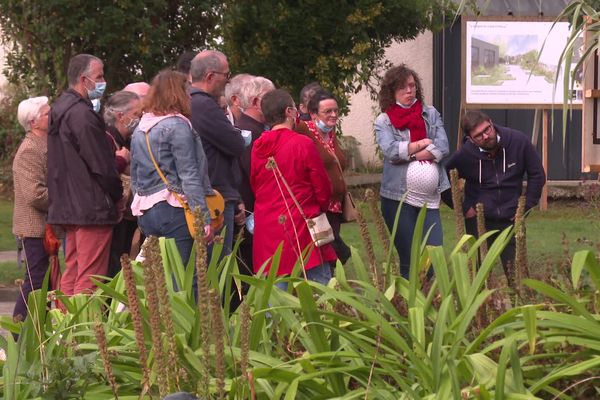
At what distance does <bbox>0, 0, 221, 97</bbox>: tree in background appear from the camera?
14.9 m

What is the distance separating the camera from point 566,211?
65.3 feet

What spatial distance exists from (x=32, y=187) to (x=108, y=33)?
680cm

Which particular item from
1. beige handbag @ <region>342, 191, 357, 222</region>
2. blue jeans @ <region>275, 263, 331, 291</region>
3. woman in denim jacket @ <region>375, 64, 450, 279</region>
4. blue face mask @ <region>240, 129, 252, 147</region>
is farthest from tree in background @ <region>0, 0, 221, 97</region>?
blue jeans @ <region>275, 263, 331, 291</region>

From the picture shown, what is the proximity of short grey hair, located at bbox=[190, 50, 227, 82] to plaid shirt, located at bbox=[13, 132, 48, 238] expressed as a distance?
1193 millimetres

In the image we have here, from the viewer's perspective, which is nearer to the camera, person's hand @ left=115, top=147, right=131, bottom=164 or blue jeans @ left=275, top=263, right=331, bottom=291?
blue jeans @ left=275, top=263, right=331, bottom=291

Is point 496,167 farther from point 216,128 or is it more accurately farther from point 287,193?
point 216,128

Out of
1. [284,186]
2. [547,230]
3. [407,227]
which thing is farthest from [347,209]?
[547,230]

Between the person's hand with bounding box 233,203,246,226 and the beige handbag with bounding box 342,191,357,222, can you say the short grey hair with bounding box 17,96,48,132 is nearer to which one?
the person's hand with bounding box 233,203,246,226

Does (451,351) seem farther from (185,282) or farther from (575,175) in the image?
(575,175)

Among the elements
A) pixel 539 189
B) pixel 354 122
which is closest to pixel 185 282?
pixel 539 189

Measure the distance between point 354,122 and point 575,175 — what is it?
486 centimetres

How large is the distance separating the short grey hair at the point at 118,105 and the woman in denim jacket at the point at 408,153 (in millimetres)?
1650

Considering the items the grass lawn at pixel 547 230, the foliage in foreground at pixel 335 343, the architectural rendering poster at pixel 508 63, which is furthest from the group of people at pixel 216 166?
the architectural rendering poster at pixel 508 63

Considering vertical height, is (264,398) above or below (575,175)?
above
